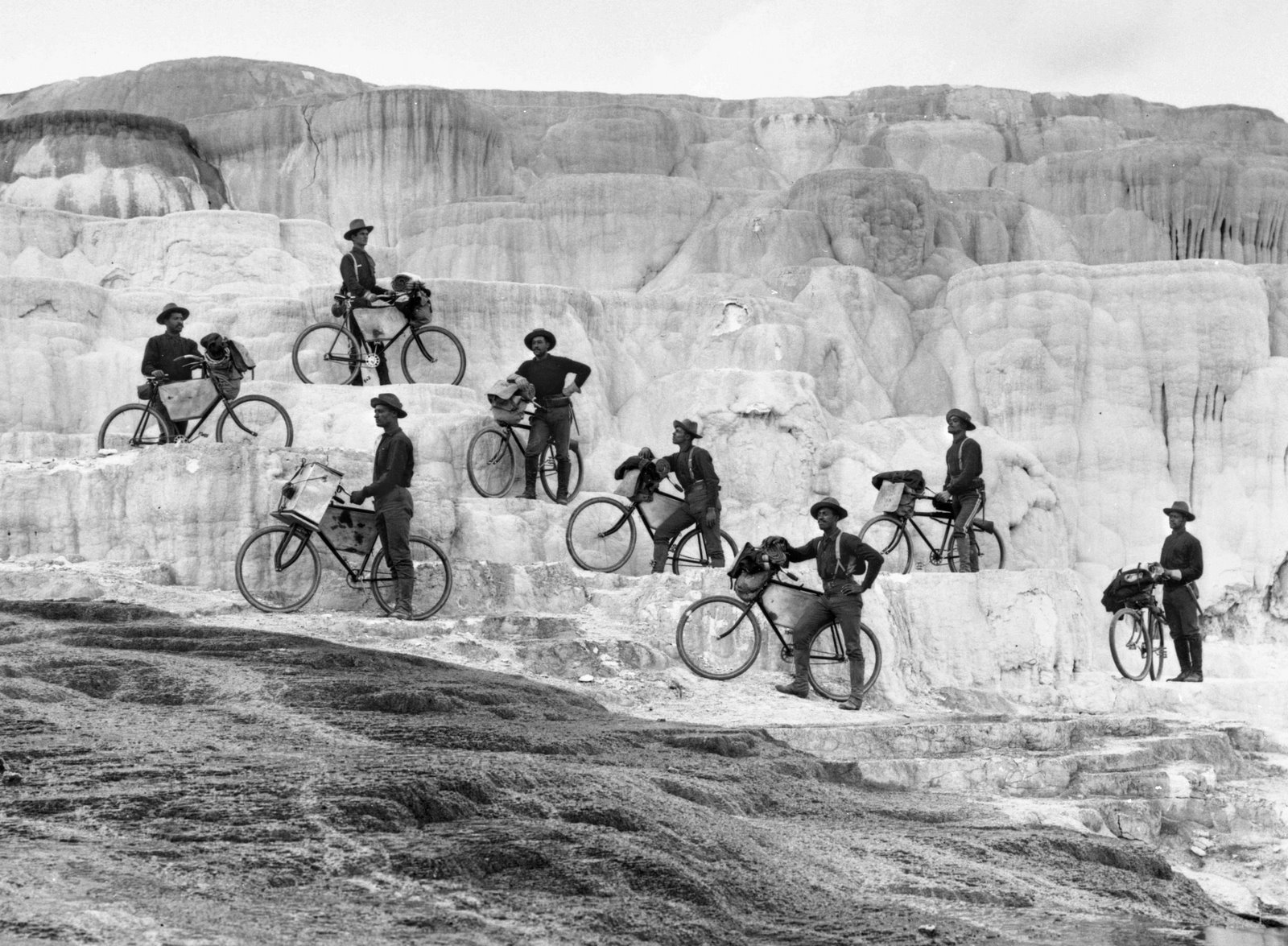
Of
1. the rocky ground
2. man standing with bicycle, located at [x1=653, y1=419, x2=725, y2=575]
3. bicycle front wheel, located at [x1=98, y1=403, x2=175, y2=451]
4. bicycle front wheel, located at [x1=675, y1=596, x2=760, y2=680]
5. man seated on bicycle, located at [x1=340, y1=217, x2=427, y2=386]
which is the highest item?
man seated on bicycle, located at [x1=340, y1=217, x2=427, y2=386]

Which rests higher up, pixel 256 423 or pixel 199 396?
pixel 199 396

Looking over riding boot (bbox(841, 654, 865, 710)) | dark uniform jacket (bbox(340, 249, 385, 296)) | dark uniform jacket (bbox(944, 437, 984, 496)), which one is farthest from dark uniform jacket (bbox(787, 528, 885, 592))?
dark uniform jacket (bbox(340, 249, 385, 296))

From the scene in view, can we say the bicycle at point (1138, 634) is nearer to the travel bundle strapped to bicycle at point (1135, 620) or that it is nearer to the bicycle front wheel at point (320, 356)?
the travel bundle strapped to bicycle at point (1135, 620)

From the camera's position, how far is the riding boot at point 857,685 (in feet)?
45.0

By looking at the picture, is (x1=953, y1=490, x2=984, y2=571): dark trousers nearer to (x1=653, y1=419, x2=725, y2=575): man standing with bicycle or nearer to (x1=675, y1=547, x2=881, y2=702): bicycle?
(x1=653, y1=419, x2=725, y2=575): man standing with bicycle

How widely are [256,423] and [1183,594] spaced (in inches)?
341

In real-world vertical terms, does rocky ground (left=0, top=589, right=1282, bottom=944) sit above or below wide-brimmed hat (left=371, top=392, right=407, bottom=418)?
below

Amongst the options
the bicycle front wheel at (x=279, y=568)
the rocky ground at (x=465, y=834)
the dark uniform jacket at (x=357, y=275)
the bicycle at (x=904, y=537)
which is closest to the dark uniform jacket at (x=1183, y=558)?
the bicycle at (x=904, y=537)

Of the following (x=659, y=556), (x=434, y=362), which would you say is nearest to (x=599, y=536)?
(x=659, y=556)

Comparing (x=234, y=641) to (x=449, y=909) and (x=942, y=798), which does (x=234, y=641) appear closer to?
(x=942, y=798)

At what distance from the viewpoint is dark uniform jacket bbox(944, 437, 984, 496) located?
16.6 metres

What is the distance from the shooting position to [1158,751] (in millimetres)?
12648

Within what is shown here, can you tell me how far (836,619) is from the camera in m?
13.8

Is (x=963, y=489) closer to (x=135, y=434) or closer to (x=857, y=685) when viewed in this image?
(x=857, y=685)
